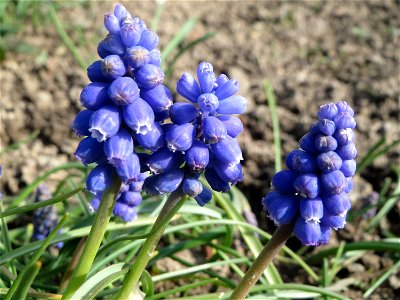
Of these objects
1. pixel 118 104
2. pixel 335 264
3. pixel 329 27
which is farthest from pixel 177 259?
pixel 329 27

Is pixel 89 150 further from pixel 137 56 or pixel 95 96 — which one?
pixel 137 56

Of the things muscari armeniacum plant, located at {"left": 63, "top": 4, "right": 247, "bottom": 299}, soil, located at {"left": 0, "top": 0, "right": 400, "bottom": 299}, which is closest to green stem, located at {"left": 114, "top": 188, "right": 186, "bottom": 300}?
muscari armeniacum plant, located at {"left": 63, "top": 4, "right": 247, "bottom": 299}

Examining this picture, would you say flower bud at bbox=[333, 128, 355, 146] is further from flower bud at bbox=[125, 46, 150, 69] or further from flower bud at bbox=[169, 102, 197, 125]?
flower bud at bbox=[125, 46, 150, 69]

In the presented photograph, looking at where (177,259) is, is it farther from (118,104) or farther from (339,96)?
(339,96)

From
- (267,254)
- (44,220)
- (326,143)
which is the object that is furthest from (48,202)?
(44,220)

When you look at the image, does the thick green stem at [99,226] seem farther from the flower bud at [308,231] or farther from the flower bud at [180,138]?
the flower bud at [308,231]

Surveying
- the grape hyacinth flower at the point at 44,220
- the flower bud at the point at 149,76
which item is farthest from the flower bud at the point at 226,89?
the grape hyacinth flower at the point at 44,220
